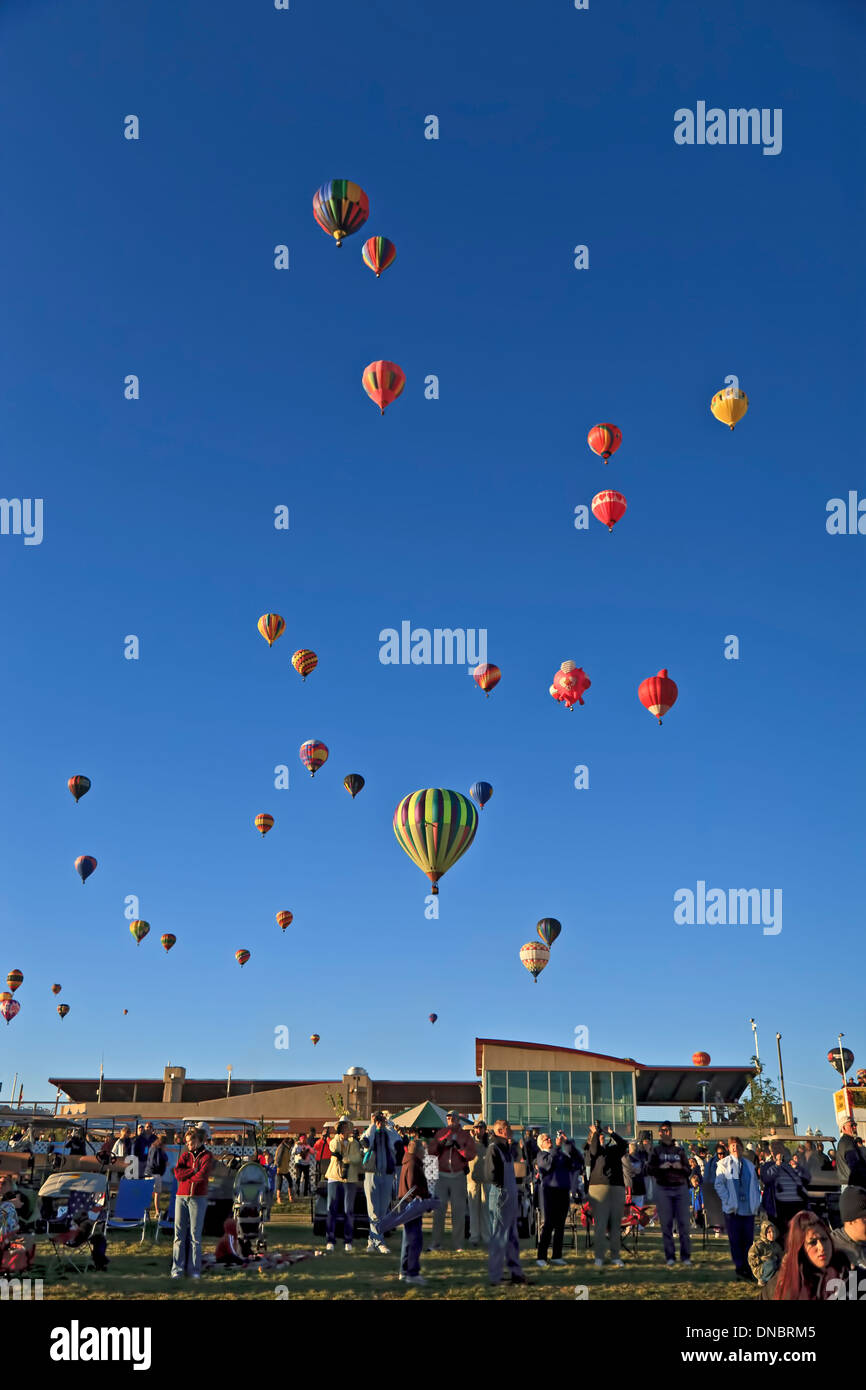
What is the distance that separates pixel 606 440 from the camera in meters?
35.6

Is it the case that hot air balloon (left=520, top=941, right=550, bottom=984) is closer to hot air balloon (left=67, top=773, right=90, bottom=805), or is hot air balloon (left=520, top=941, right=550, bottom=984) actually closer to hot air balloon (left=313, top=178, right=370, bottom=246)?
hot air balloon (left=67, top=773, right=90, bottom=805)

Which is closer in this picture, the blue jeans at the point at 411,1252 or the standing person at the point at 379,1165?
the blue jeans at the point at 411,1252

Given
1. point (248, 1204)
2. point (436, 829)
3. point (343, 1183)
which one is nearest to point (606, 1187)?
point (343, 1183)

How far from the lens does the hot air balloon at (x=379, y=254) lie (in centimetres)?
3209

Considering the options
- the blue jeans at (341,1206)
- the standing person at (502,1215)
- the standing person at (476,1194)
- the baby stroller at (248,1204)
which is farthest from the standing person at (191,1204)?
the standing person at (476,1194)

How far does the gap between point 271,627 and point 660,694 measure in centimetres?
1490

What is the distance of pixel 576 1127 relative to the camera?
4922cm

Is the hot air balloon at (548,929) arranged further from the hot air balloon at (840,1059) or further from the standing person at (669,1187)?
the standing person at (669,1187)

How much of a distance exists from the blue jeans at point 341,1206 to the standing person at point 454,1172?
146 centimetres

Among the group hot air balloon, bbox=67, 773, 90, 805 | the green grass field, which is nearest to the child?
the green grass field

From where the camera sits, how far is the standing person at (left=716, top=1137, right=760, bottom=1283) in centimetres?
1355
